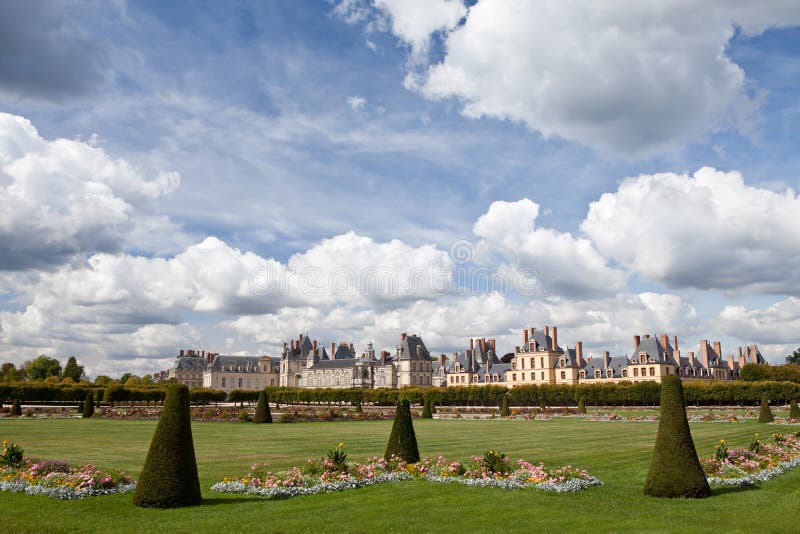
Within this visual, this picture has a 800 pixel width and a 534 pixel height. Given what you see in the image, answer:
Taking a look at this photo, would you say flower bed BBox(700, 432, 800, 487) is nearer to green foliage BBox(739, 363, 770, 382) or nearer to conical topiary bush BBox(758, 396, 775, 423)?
conical topiary bush BBox(758, 396, 775, 423)

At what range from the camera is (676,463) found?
39.4ft

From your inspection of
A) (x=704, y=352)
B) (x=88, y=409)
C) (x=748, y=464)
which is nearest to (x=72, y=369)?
(x=88, y=409)

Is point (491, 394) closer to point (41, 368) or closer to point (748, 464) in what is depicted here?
point (748, 464)

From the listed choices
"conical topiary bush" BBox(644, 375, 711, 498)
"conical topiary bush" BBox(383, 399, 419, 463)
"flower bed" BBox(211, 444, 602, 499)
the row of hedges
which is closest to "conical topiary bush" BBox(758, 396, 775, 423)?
the row of hedges

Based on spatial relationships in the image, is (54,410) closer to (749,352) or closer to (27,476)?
(27,476)

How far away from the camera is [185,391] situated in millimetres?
11578

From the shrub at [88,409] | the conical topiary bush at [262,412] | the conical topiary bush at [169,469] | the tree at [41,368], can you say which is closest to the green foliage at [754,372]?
the conical topiary bush at [262,412]

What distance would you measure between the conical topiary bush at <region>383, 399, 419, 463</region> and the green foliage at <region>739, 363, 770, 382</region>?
79.0 meters

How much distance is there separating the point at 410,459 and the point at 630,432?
17.5 meters

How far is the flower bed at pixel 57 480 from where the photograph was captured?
12461mm

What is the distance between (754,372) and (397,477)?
82.2 metres

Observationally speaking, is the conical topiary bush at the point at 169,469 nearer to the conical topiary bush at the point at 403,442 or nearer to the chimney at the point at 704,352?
the conical topiary bush at the point at 403,442

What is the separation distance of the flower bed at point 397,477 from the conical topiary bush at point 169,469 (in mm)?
1933

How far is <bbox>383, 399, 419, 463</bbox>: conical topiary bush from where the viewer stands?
15.3 m
